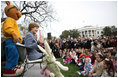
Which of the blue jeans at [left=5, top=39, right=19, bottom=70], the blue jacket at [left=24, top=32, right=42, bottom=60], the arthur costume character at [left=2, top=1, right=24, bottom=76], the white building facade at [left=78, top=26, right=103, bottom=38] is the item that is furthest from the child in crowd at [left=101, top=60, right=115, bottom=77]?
the white building facade at [left=78, top=26, right=103, bottom=38]

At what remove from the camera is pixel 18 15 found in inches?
87.6

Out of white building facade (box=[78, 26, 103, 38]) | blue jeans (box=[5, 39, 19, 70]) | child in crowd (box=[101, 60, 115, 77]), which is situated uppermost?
white building facade (box=[78, 26, 103, 38])

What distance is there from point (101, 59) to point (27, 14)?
778 cm

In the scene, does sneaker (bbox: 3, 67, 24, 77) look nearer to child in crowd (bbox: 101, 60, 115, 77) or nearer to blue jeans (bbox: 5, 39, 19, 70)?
blue jeans (bbox: 5, 39, 19, 70)

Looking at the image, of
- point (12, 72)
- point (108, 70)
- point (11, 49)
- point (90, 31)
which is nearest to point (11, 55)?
point (11, 49)

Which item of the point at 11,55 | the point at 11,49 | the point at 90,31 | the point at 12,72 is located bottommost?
the point at 12,72

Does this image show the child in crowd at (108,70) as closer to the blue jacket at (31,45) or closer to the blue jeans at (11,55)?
the blue jacket at (31,45)

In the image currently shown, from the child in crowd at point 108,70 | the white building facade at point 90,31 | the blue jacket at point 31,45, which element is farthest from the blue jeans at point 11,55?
the white building facade at point 90,31

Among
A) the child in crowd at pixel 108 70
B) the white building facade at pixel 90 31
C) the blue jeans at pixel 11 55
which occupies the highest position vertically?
the white building facade at pixel 90 31

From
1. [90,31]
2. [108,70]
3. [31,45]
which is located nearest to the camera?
[31,45]

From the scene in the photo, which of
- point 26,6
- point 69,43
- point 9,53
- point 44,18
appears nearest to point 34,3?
point 26,6

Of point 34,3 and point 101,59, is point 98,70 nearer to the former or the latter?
point 101,59

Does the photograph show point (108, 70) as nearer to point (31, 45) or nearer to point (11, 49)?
point (31, 45)

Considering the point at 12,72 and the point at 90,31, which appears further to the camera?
the point at 90,31
